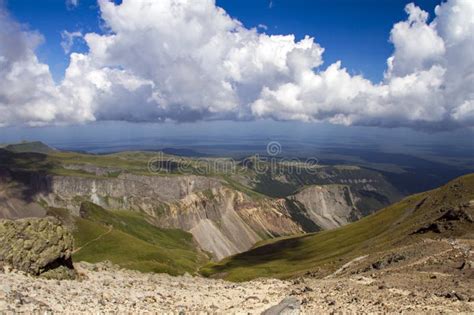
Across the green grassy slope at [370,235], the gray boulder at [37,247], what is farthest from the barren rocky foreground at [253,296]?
the green grassy slope at [370,235]

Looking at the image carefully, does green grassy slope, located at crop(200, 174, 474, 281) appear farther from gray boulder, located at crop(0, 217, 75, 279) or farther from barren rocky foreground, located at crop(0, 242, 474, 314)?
gray boulder, located at crop(0, 217, 75, 279)

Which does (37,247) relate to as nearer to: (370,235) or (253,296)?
(253,296)

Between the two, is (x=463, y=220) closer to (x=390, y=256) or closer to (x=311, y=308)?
(x=390, y=256)

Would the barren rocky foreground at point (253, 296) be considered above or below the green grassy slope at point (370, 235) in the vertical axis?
above

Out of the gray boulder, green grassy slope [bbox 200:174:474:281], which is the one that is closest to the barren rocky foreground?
the gray boulder

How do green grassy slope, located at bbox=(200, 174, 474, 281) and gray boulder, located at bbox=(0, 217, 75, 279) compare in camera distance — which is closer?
gray boulder, located at bbox=(0, 217, 75, 279)

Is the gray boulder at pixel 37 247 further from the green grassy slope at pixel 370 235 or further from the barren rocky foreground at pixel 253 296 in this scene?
the green grassy slope at pixel 370 235
